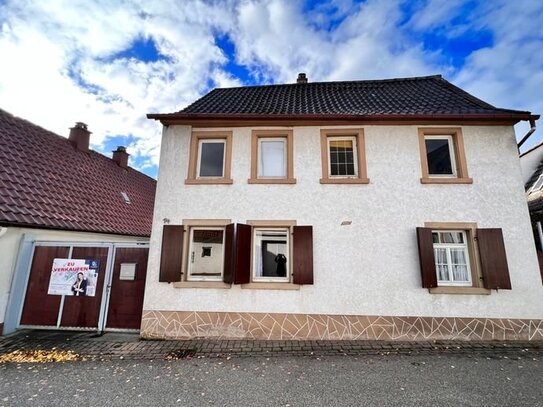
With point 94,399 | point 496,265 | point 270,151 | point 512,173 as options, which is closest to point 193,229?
point 270,151

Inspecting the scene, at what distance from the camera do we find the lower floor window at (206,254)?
719 cm

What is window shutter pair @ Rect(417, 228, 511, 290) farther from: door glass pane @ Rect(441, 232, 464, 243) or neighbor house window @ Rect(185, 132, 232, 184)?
neighbor house window @ Rect(185, 132, 232, 184)

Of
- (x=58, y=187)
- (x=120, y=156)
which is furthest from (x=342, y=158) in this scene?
(x=120, y=156)

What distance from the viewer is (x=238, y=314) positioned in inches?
266

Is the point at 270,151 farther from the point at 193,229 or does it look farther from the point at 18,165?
the point at 18,165

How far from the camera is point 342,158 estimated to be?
7.73 metres

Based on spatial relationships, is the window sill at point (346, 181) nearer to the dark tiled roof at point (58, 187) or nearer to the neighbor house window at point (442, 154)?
the neighbor house window at point (442, 154)

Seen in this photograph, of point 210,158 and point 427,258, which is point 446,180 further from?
point 210,158

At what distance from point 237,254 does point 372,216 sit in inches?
144

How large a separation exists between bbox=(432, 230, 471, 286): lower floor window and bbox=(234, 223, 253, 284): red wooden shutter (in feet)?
15.9

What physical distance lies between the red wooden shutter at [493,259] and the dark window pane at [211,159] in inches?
280

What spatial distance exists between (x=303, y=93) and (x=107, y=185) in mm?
9982

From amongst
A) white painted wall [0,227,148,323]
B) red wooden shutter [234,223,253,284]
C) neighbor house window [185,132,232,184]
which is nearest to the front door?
white painted wall [0,227,148,323]

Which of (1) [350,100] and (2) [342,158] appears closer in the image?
(2) [342,158]
